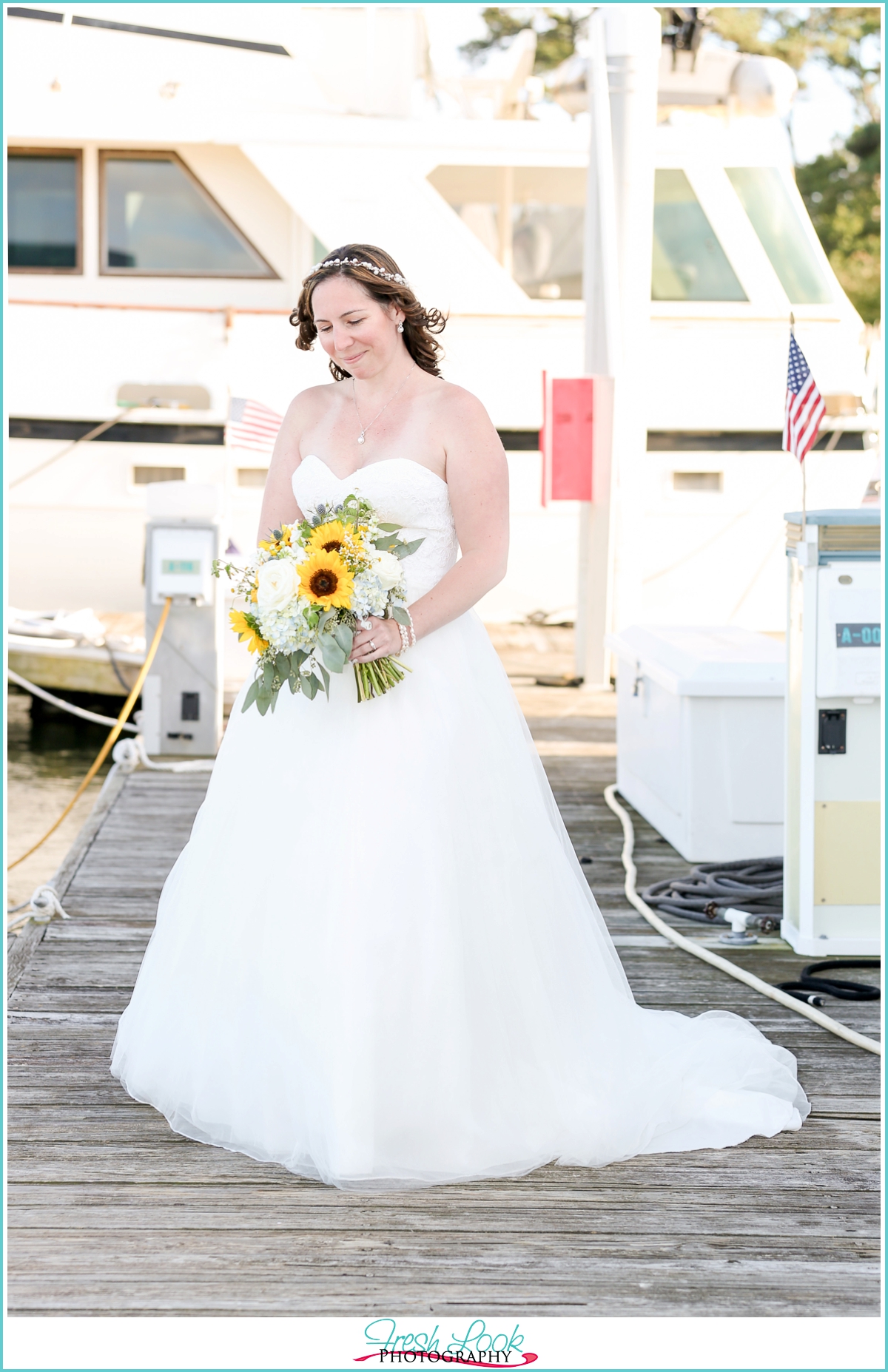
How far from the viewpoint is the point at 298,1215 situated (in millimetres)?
2879

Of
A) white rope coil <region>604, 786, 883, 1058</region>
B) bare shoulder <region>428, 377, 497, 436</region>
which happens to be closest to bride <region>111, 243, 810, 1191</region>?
bare shoulder <region>428, 377, 497, 436</region>

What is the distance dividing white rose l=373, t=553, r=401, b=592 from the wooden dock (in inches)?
51.0

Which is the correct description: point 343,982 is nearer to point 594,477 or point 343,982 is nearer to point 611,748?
point 611,748

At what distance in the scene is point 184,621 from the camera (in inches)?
299

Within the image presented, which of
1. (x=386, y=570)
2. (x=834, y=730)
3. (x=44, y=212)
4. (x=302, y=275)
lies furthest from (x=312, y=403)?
(x=44, y=212)

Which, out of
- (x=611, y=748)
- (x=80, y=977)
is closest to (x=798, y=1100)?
(x=80, y=977)

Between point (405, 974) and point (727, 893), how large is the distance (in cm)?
235

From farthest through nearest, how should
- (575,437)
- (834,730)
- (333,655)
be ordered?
(575,437) < (834,730) < (333,655)

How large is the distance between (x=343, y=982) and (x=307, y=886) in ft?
0.77

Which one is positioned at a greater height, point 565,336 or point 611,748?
point 565,336

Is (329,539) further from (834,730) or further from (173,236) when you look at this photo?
(173,236)

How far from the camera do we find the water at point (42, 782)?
29.0 ft

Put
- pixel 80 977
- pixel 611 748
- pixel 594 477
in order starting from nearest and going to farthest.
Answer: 1. pixel 80 977
2. pixel 611 748
3. pixel 594 477

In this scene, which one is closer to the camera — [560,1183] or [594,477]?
[560,1183]
